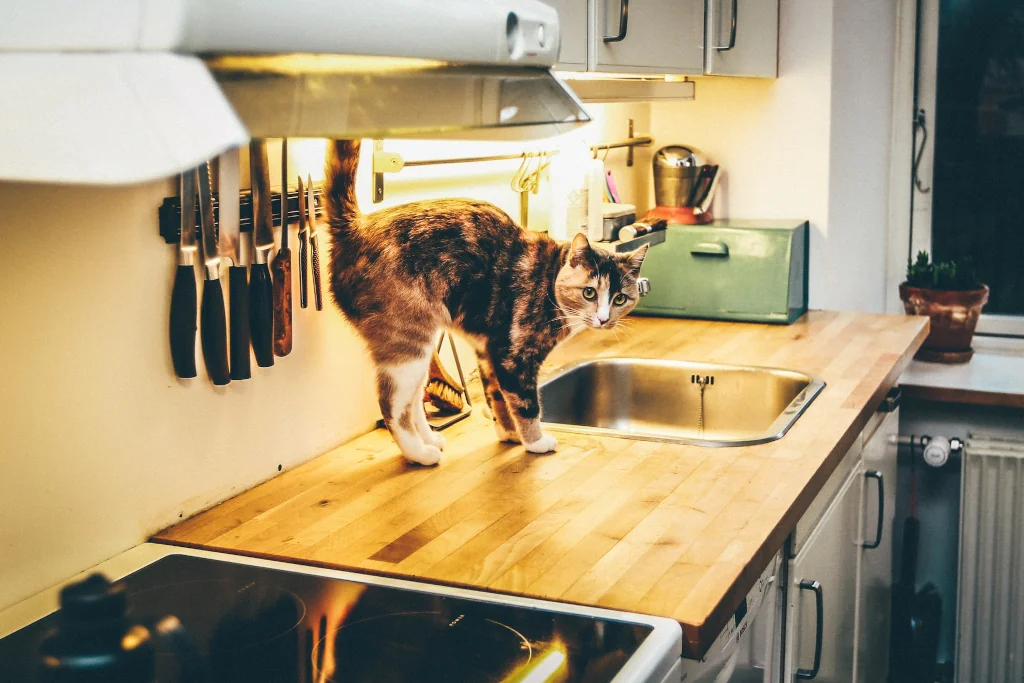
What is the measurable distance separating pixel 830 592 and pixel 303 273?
3.59ft

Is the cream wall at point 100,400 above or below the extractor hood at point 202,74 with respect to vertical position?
below

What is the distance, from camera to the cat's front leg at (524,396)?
5.79ft

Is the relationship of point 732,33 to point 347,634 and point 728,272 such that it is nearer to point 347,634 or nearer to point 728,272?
point 728,272

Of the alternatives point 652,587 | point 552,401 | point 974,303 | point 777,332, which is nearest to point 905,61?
point 974,303

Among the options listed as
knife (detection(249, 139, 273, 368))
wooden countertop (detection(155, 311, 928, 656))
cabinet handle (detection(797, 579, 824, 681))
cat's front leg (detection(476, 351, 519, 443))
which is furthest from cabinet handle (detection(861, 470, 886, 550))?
knife (detection(249, 139, 273, 368))

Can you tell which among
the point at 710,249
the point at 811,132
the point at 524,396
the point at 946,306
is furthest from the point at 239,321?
the point at 946,306

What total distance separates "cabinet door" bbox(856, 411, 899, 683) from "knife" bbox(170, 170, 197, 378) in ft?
4.53

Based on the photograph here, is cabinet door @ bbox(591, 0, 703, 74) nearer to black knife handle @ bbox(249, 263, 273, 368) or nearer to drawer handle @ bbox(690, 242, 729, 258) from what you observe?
drawer handle @ bbox(690, 242, 729, 258)

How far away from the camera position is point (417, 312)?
164 cm

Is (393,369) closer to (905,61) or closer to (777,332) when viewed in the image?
(777,332)

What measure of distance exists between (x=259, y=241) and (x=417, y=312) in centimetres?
25

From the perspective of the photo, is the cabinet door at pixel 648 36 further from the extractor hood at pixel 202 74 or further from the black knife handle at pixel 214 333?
the extractor hood at pixel 202 74

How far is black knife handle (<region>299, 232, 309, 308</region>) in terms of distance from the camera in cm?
168

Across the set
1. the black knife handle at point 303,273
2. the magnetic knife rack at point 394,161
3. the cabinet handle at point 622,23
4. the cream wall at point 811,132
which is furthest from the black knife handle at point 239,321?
the cream wall at point 811,132
